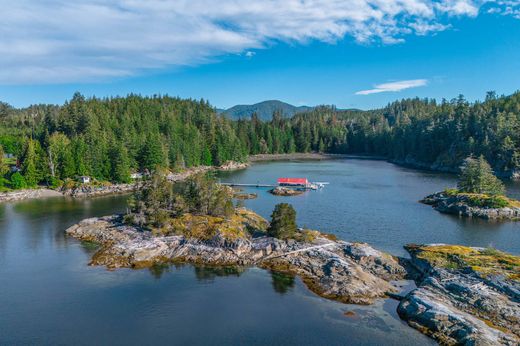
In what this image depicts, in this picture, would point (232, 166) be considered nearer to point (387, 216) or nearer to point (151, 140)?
point (151, 140)

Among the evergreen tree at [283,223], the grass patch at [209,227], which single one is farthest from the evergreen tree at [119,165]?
the evergreen tree at [283,223]

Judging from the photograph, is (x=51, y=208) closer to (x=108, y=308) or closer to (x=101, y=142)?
(x=101, y=142)

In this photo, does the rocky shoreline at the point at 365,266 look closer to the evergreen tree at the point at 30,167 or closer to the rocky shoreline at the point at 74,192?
the rocky shoreline at the point at 74,192

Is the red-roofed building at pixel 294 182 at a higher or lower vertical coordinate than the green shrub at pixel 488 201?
higher

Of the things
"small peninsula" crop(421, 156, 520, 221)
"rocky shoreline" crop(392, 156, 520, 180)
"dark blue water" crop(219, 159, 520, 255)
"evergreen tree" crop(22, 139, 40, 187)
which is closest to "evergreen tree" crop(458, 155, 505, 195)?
"small peninsula" crop(421, 156, 520, 221)

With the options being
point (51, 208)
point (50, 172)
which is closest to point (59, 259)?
point (51, 208)

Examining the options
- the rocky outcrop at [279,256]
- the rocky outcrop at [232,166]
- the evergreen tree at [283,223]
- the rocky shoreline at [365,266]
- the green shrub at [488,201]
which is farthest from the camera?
the rocky outcrop at [232,166]
